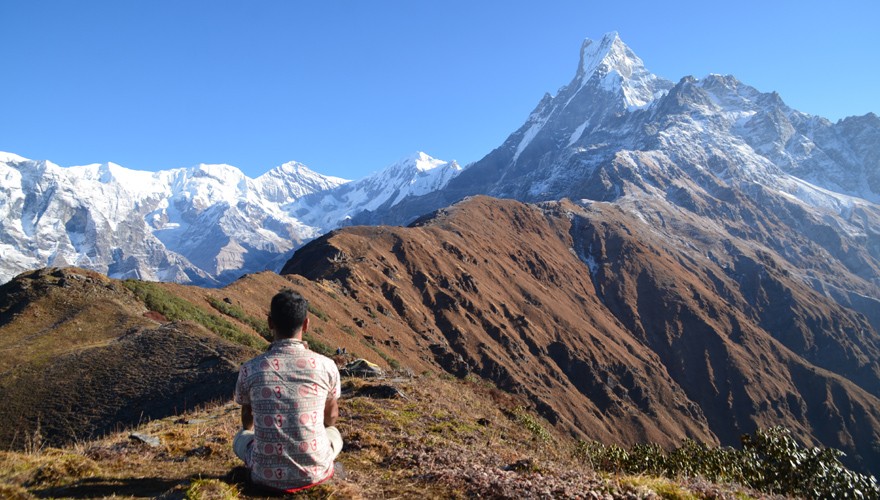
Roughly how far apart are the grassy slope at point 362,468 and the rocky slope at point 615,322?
5837 centimetres

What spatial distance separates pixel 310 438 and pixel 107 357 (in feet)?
56.4

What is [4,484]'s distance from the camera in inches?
223

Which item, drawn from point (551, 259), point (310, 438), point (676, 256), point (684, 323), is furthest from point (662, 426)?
point (310, 438)

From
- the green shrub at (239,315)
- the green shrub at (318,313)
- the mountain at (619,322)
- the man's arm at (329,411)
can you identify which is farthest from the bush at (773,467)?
the mountain at (619,322)

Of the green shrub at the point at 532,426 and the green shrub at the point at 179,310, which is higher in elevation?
the green shrub at the point at 179,310

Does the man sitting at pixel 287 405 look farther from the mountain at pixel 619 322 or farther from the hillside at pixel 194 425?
the mountain at pixel 619 322

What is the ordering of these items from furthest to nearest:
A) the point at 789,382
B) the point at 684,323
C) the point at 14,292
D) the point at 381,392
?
the point at 684,323
the point at 789,382
the point at 14,292
the point at 381,392

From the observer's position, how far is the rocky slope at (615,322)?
8550 centimetres

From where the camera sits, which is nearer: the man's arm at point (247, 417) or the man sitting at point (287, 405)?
the man sitting at point (287, 405)

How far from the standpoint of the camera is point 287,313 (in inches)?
242

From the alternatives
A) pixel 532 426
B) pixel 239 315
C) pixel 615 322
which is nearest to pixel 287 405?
Result: pixel 532 426

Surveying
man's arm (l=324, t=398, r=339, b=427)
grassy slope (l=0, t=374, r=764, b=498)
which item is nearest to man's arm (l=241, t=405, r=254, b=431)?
grassy slope (l=0, t=374, r=764, b=498)

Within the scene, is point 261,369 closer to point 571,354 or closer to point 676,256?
point 571,354

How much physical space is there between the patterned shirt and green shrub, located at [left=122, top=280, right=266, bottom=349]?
2411 centimetres
